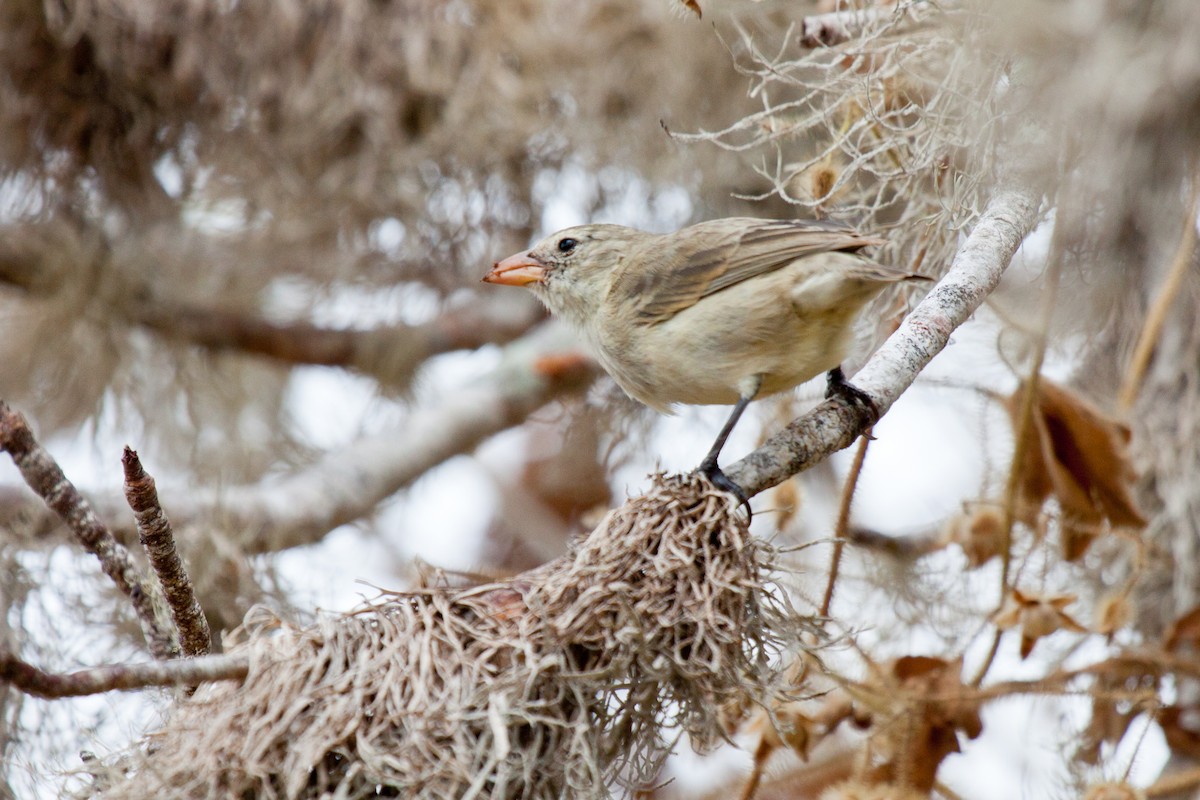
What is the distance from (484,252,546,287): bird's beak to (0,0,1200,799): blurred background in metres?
0.57

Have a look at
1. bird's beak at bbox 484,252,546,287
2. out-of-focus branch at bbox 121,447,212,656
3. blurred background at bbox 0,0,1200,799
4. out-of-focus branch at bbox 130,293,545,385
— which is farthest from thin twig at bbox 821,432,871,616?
out-of-focus branch at bbox 130,293,545,385

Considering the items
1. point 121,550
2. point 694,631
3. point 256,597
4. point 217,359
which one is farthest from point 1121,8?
point 217,359

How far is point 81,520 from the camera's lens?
218 centimetres

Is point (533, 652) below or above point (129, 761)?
above

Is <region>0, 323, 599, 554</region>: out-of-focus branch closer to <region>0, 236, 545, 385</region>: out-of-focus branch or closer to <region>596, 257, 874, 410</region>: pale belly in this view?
<region>0, 236, 545, 385</region>: out-of-focus branch

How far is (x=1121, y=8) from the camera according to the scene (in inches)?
59.9

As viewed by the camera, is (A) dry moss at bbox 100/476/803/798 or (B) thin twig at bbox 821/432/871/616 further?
(B) thin twig at bbox 821/432/871/616

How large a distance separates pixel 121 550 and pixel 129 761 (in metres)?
0.37

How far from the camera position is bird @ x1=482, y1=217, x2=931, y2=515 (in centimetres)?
269

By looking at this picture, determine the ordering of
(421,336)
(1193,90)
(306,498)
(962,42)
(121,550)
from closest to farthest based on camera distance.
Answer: (1193,90) → (121,550) → (962,42) → (306,498) → (421,336)

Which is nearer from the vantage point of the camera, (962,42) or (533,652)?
(533,652)

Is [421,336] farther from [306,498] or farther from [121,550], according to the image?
[121,550]

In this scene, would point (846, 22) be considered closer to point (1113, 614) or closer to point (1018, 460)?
point (1018, 460)

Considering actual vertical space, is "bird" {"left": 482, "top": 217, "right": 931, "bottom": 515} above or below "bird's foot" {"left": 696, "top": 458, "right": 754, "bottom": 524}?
above
